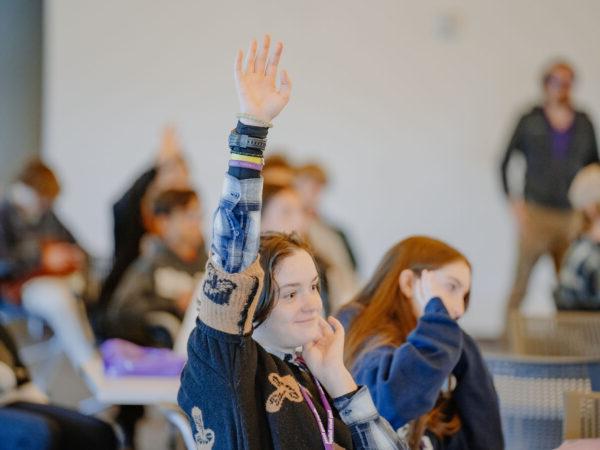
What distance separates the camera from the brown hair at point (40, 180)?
5.71m

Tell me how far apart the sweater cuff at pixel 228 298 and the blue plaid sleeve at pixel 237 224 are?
16mm

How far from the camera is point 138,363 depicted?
3176 mm

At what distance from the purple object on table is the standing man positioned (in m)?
3.80

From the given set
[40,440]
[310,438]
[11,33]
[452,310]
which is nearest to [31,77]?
[11,33]

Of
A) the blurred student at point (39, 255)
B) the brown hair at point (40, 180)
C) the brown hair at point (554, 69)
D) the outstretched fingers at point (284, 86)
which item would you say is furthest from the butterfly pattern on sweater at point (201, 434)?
the brown hair at point (554, 69)

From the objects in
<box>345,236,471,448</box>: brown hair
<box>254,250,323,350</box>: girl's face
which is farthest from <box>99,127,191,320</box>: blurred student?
<box>254,250,323,350</box>: girl's face

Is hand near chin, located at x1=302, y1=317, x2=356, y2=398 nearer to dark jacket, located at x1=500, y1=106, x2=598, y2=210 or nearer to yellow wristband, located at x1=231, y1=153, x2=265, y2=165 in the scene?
yellow wristband, located at x1=231, y1=153, x2=265, y2=165

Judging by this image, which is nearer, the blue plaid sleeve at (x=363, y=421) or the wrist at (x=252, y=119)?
the wrist at (x=252, y=119)

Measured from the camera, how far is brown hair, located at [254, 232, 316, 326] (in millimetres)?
1900

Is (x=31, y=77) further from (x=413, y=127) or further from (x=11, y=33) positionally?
(x=413, y=127)

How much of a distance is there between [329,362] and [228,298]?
333 millimetres

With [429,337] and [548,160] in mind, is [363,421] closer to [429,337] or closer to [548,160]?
[429,337]

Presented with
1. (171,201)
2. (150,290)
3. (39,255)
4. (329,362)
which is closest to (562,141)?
(171,201)

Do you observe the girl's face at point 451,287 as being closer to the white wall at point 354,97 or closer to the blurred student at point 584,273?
the blurred student at point 584,273
